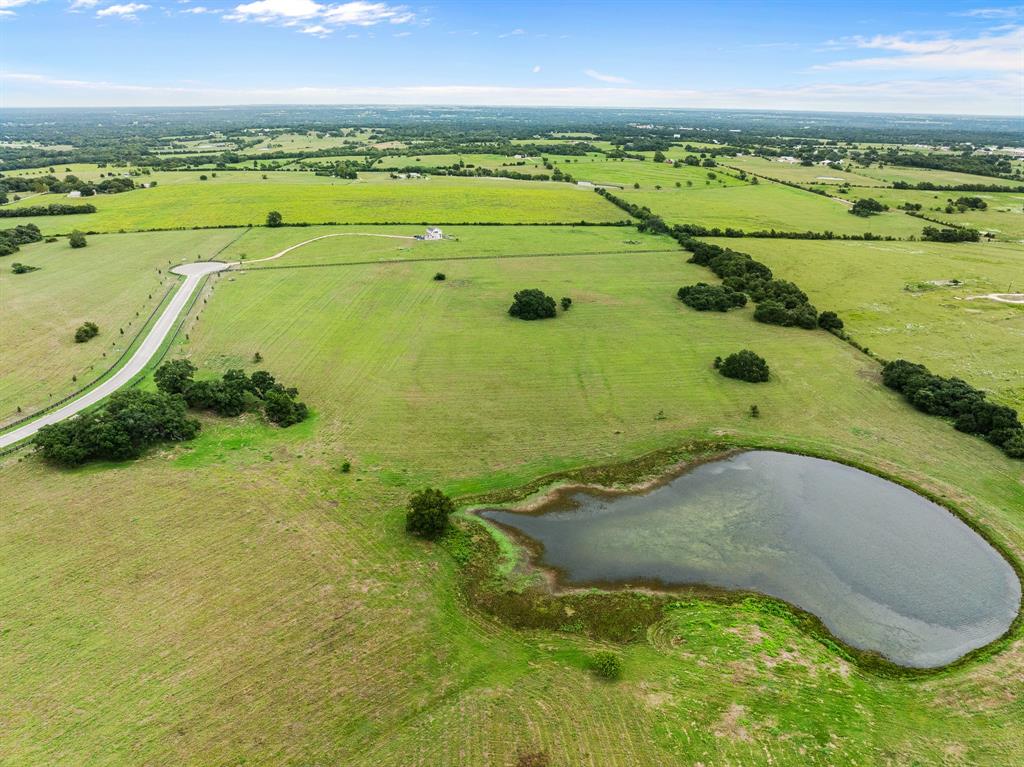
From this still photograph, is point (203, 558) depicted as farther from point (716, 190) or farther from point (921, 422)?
point (716, 190)

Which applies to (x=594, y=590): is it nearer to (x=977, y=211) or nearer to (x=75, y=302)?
(x=75, y=302)

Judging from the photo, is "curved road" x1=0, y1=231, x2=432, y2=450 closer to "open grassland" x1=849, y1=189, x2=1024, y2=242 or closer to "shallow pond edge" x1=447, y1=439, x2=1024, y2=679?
"shallow pond edge" x1=447, y1=439, x2=1024, y2=679

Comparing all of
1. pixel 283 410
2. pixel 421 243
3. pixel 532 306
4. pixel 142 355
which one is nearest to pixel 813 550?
pixel 283 410

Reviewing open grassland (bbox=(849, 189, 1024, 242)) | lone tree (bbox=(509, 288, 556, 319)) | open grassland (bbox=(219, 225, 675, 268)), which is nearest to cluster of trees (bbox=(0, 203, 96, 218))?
open grassland (bbox=(219, 225, 675, 268))

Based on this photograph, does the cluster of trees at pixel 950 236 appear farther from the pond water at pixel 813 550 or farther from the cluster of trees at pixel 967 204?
the pond water at pixel 813 550

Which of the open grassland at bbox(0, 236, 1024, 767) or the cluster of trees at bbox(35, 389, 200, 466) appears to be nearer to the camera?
the open grassland at bbox(0, 236, 1024, 767)
